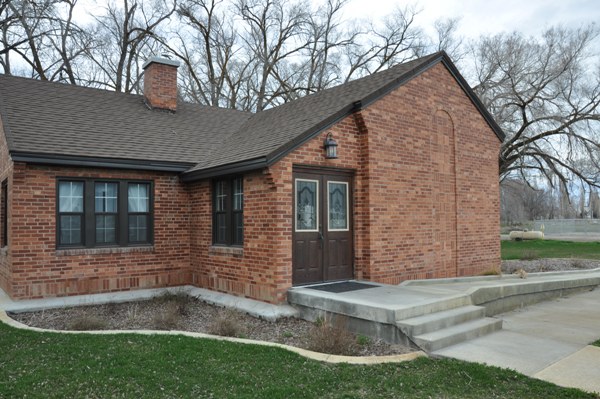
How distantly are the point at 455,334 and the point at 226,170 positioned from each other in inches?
203

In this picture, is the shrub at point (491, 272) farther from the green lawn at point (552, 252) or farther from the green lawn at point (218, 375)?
the green lawn at point (552, 252)

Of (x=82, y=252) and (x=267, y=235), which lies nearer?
(x=267, y=235)

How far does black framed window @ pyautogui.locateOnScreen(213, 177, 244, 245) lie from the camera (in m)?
9.58

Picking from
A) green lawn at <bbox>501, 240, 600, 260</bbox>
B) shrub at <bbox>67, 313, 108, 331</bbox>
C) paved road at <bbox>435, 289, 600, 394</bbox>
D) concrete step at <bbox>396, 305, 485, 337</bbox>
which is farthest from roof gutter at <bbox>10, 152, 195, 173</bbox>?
green lawn at <bbox>501, 240, 600, 260</bbox>

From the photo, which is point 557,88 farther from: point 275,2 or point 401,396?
point 401,396

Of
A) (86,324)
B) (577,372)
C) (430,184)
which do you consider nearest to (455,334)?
(577,372)

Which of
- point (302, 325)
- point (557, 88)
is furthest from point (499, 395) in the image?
point (557, 88)

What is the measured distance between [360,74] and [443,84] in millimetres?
20777

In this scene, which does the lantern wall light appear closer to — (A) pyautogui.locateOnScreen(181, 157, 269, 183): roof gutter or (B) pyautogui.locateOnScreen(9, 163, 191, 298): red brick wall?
(A) pyautogui.locateOnScreen(181, 157, 269, 183): roof gutter

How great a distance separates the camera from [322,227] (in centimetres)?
921

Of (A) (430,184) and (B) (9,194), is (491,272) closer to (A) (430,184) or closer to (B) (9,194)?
(A) (430,184)

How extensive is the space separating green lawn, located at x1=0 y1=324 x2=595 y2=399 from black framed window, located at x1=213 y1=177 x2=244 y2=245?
371 cm

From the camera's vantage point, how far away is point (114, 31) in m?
27.4

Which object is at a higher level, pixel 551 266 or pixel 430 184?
pixel 430 184
